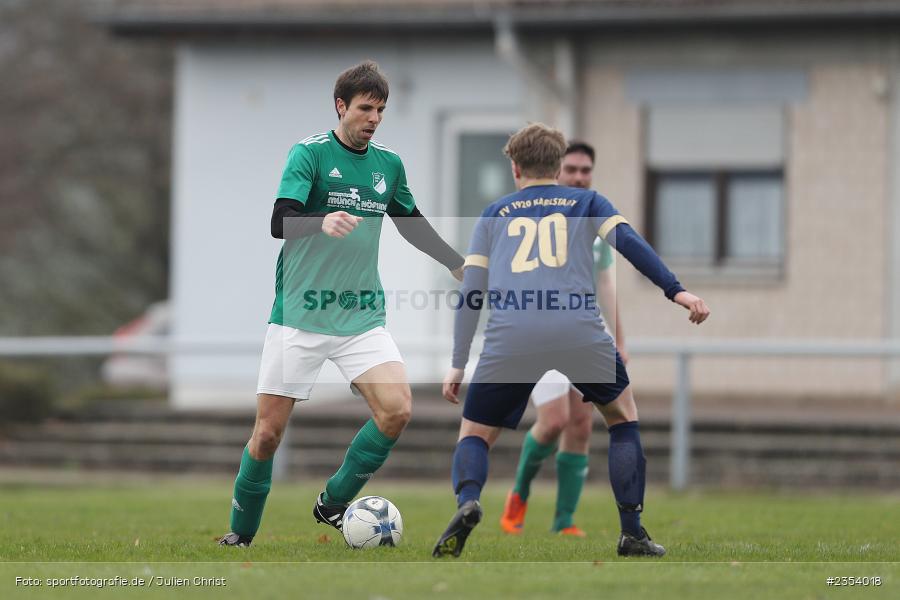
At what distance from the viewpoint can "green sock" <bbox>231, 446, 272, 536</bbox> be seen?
7.57 meters

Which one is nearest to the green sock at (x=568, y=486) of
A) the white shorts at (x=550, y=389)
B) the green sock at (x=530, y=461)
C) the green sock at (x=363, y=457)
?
the green sock at (x=530, y=461)

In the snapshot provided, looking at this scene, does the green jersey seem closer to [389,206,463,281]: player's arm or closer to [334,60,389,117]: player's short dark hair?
[334,60,389,117]: player's short dark hair

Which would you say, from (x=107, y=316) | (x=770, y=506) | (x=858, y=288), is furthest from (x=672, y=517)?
(x=107, y=316)

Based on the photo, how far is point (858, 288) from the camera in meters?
16.5

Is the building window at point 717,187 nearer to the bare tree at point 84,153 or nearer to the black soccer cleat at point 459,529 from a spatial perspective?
the black soccer cleat at point 459,529

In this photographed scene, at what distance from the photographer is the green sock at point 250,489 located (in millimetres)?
7570

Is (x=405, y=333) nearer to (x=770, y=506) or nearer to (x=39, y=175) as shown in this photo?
(x=770, y=506)

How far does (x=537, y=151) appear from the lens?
727 centimetres

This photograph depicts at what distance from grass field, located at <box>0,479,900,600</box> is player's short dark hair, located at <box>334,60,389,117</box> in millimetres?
2170

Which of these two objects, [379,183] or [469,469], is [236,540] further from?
[379,183]

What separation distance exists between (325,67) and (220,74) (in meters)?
1.32

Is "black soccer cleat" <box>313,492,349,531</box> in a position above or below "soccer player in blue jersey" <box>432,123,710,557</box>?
below

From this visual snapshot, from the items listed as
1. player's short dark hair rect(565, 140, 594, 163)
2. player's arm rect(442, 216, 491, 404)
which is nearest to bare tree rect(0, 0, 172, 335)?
player's short dark hair rect(565, 140, 594, 163)

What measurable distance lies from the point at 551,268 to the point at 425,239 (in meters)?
1.15
